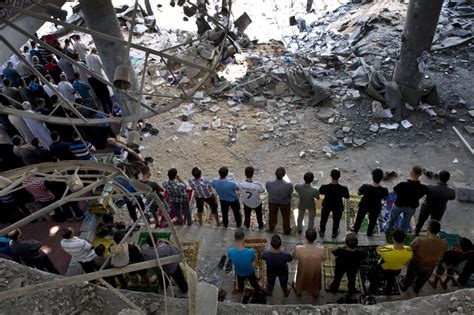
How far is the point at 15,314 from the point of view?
4.49m

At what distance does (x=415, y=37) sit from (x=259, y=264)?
594cm

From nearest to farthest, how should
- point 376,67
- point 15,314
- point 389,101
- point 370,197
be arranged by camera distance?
point 15,314
point 370,197
point 389,101
point 376,67

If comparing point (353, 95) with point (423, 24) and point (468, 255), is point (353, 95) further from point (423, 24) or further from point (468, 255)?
point (468, 255)

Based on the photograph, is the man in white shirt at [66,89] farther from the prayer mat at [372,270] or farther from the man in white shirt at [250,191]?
the prayer mat at [372,270]

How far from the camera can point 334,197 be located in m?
5.88

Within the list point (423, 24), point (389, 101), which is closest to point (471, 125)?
point (389, 101)

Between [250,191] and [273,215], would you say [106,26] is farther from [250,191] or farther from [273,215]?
[273,215]

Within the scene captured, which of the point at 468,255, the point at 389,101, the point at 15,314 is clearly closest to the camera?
the point at 15,314

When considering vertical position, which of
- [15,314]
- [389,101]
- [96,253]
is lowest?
[15,314]

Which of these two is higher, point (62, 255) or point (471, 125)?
point (471, 125)

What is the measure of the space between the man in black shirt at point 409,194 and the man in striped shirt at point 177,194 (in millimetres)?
3132

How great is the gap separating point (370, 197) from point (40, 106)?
19.5ft

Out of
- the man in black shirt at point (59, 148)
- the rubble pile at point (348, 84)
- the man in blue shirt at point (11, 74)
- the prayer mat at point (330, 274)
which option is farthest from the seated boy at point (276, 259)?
the man in blue shirt at point (11, 74)

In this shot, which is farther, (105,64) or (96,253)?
(105,64)
